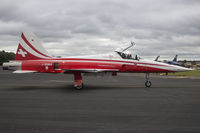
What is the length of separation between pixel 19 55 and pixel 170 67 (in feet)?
38.7

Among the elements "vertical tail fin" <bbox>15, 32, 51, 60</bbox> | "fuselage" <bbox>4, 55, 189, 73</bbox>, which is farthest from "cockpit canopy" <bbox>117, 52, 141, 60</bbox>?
"vertical tail fin" <bbox>15, 32, 51, 60</bbox>

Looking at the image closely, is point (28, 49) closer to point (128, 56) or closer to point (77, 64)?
point (77, 64)

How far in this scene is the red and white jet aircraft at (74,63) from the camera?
14.1 meters

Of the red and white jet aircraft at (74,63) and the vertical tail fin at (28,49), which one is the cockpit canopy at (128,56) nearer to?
the red and white jet aircraft at (74,63)

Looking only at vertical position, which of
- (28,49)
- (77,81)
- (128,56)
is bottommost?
(77,81)

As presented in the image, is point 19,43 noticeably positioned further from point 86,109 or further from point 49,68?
point 86,109

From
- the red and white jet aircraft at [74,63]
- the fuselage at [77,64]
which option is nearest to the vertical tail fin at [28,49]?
the red and white jet aircraft at [74,63]

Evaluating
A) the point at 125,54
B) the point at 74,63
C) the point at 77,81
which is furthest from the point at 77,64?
the point at 125,54

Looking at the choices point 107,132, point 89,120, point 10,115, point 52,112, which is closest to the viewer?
point 107,132

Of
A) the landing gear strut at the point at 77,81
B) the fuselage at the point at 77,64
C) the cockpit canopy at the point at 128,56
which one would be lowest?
the landing gear strut at the point at 77,81

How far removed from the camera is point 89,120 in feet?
19.4

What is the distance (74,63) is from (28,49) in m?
3.74

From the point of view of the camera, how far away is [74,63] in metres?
14.1

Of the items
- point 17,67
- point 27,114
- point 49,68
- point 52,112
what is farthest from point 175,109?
point 17,67
